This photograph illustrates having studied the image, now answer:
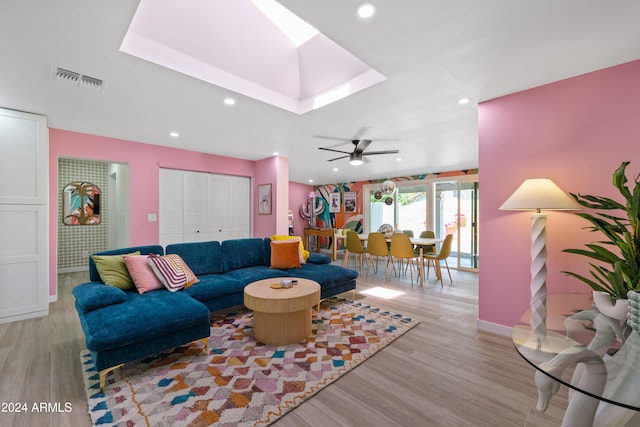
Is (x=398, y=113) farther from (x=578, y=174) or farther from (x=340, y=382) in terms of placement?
(x=340, y=382)

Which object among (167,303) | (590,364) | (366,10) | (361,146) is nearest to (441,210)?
(361,146)

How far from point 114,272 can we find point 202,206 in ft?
8.89

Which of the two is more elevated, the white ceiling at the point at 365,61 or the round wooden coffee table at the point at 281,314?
the white ceiling at the point at 365,61

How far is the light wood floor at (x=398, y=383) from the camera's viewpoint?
5.06 feet

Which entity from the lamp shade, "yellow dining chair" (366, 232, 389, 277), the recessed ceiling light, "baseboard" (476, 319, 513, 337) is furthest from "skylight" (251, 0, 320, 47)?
"yellow dining chair" (366, 232, 389, 277)

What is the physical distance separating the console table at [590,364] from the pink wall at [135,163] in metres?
4.99

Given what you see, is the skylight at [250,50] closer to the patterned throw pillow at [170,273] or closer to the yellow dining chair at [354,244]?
the patterned throw pillow at [170,273]

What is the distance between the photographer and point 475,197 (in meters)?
5.73

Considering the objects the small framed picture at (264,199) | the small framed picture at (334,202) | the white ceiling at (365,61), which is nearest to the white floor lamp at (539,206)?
the white ceiling at (365,61)

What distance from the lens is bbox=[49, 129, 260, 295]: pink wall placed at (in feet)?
11.9

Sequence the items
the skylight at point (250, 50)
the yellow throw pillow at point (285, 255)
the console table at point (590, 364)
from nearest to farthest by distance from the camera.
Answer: the console table at point (590, 364) < the skylight at point (250, 50) < the yellow throw pillow at point (285, 255)

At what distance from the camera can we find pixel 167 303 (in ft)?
7.29

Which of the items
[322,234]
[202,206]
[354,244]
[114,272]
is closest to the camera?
[114,272]

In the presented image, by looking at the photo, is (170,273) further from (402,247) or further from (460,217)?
(460,217)
